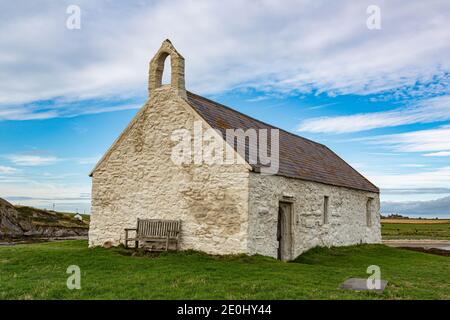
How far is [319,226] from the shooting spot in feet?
68.5

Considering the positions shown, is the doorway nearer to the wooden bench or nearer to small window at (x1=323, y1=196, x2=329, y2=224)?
small window at (x1=323, y1=196, x2=329, y2=224)

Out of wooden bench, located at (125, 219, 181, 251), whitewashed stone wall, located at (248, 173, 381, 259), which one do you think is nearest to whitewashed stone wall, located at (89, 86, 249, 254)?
wooden bench, located at (125, 219, 181, 251)

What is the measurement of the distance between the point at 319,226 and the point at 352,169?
418 inches

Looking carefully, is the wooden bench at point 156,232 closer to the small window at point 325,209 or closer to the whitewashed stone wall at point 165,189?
the whitewashed stone wall at point 165,189

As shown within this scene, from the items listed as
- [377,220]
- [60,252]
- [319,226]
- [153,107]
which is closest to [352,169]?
[377,220]

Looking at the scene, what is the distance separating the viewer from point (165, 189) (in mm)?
17266

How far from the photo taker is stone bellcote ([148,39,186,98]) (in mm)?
17672

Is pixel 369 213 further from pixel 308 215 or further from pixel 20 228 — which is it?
pixel 20 228

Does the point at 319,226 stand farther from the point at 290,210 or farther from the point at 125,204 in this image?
the point at 125,204

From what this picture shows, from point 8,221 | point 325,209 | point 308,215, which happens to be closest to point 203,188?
point 308,215

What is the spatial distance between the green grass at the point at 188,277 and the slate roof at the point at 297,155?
12.9ft

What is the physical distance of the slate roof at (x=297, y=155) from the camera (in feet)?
59.7

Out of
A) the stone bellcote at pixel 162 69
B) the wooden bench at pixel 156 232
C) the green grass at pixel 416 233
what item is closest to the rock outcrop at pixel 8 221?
the wooden bench at pixel 156 232

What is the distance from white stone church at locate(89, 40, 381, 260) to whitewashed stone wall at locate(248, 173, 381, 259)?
0.13 ft
